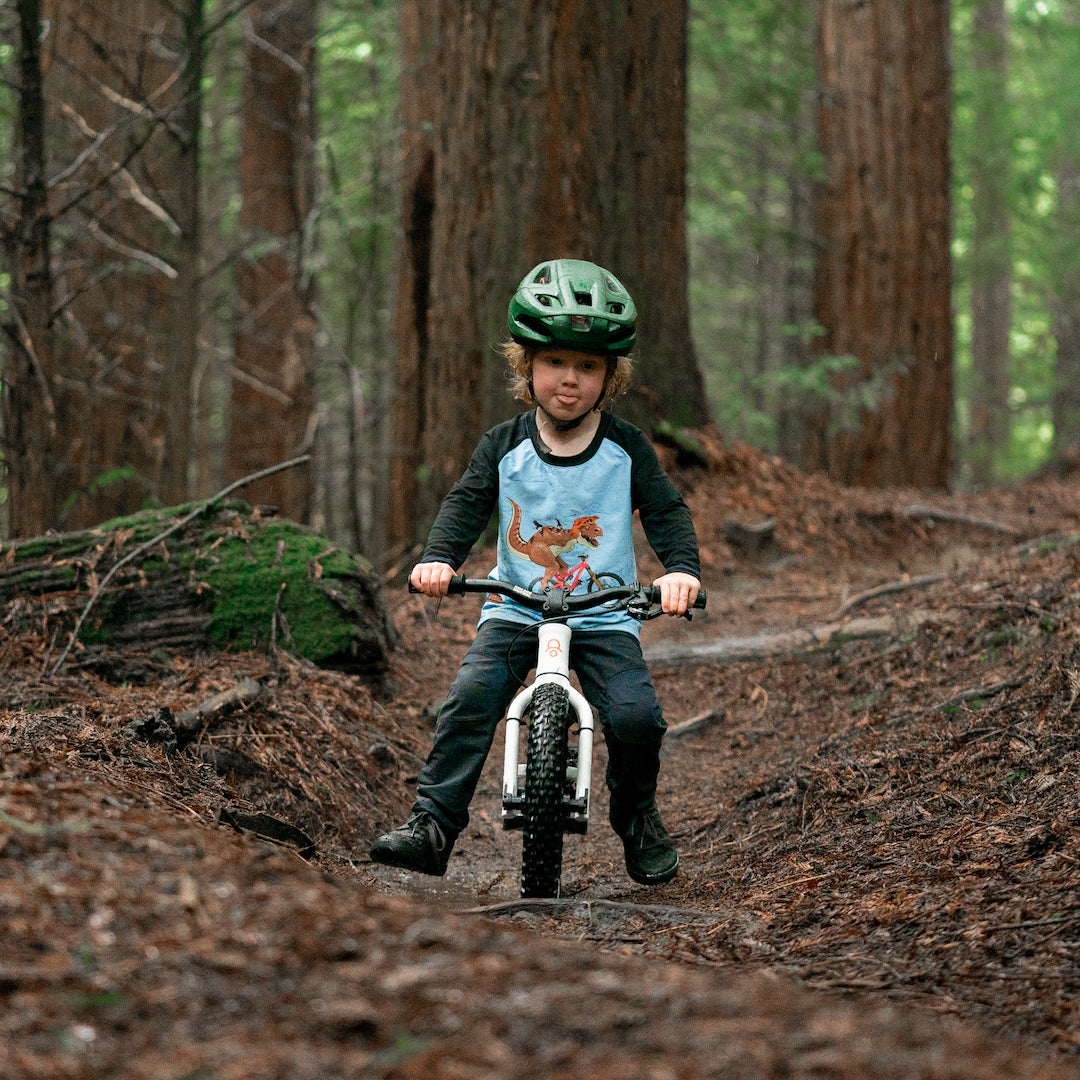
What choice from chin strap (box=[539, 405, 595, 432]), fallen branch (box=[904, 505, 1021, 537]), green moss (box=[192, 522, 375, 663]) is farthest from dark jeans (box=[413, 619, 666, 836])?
fallen branch (box=[904, 505, 1021, 537])

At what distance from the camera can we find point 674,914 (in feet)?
10.7

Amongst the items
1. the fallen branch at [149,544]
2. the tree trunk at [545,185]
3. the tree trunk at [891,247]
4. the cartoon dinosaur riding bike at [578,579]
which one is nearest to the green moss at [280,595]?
the fallen branch at [149,544]

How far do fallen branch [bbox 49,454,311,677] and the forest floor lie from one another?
0.43 feet

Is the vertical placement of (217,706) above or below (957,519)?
below

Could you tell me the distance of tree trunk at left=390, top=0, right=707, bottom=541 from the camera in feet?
25.7

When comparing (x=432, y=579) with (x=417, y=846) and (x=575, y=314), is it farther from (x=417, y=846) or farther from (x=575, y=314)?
(x=575, y=314)

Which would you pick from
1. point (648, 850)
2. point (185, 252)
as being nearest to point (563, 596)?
point (648, 850)

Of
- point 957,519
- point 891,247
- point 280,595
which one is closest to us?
point 280,595

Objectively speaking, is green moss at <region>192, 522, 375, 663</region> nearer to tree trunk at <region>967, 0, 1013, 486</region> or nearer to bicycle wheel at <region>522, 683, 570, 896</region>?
bicycle wheel at <region>522, 683, 570, 896</region>

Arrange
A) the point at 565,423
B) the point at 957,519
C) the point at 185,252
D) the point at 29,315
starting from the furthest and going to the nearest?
the point at 957,519
the point at 185,252
the point at 29,315
the point at 565,423

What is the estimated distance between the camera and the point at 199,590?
17.4 ft

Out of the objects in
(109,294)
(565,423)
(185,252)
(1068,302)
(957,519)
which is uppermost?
(1068,302)

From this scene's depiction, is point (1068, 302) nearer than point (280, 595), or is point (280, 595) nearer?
point (280, 595)

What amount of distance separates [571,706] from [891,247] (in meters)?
9.51
